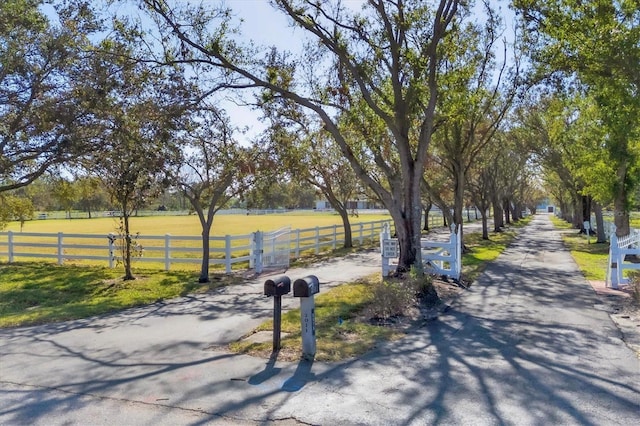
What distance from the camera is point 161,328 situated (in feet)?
27.1

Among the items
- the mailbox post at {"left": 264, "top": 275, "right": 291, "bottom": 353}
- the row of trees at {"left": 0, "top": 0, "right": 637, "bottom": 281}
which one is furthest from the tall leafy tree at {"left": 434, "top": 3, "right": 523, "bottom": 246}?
the mailbox post at {"left": 264, "top": 275, "right": 291, "bottom": 353}

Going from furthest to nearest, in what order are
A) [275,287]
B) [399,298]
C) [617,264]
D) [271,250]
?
[271,250], [617,264], [399,298], [275,287]

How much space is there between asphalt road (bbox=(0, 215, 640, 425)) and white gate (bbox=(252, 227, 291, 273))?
671 cm

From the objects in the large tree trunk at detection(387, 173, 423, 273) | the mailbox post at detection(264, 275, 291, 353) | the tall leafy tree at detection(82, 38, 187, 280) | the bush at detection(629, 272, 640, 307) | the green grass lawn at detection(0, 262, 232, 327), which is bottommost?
the green grass lawn at detection(0, 262, 232, 327)

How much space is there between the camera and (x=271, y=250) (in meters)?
17.3

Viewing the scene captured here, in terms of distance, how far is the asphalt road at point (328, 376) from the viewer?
14.5 feet

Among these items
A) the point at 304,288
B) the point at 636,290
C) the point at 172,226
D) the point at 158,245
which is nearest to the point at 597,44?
the point at 636,290

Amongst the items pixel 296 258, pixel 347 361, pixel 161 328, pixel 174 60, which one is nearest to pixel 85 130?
pixel 174 60

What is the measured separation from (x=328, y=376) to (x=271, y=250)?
12053 mm

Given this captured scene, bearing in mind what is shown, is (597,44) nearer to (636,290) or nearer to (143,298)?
(636,290)

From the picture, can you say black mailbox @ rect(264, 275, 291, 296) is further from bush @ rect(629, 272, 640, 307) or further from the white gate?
the white gate

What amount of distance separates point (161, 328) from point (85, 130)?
8.23 m

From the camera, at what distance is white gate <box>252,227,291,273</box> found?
1586 centimetres

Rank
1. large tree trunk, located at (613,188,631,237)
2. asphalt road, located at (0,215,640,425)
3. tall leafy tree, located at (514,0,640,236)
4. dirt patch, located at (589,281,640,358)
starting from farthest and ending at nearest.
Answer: large tree trunk, located at (613,188,631,237), tall leafy tree, located at (514,0,640,236), dirt patch, located at (589,281,640,358), asphalt road, located at (0,215,640,425)
